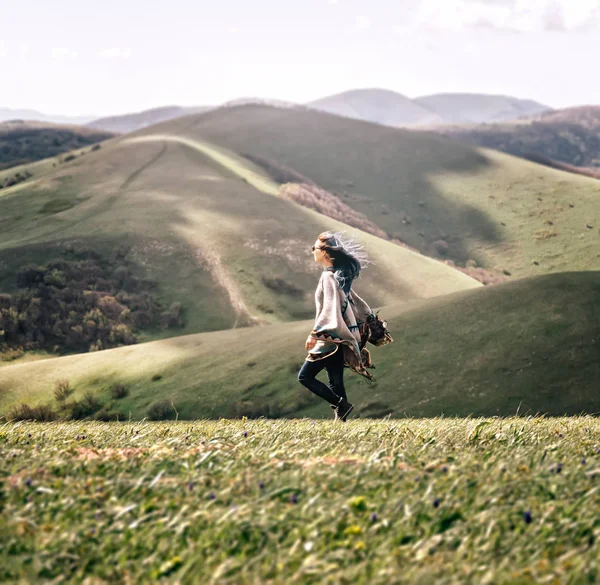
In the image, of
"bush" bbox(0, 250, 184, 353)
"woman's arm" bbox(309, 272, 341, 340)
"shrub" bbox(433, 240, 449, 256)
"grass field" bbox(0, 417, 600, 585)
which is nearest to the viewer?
"grass field" bbox(0, 417, 600, 585)

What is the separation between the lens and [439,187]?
362 feet

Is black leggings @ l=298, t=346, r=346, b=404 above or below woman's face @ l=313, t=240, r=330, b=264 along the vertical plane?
below

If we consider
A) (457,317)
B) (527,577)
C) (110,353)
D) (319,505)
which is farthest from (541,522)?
(110,353)

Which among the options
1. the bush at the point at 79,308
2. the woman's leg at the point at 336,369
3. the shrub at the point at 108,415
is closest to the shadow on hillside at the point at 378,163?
the bush at the point at 79,308

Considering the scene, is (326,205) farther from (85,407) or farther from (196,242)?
(85,407)

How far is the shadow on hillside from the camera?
97.3 meters

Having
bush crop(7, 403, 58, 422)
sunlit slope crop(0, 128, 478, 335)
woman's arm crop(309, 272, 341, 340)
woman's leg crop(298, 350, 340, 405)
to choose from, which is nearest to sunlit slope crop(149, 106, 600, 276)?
sunlit slope crop(0, 128, 478, 335)

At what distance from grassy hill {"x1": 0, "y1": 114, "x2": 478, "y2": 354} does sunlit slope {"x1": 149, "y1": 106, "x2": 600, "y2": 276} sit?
2355 cm

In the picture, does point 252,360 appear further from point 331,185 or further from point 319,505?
point 331,185

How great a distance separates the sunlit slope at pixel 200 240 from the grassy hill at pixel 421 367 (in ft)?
61.5

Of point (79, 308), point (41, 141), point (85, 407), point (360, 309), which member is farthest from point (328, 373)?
point (41, 141)

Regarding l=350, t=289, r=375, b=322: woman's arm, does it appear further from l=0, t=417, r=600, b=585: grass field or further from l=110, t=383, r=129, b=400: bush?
l=110, t=383, r=129, b=400: bush

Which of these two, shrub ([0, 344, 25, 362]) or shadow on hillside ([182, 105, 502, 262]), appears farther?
shadow on hillside ([182, 105, 502, 262])

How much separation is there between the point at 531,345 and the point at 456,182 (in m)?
93.0
